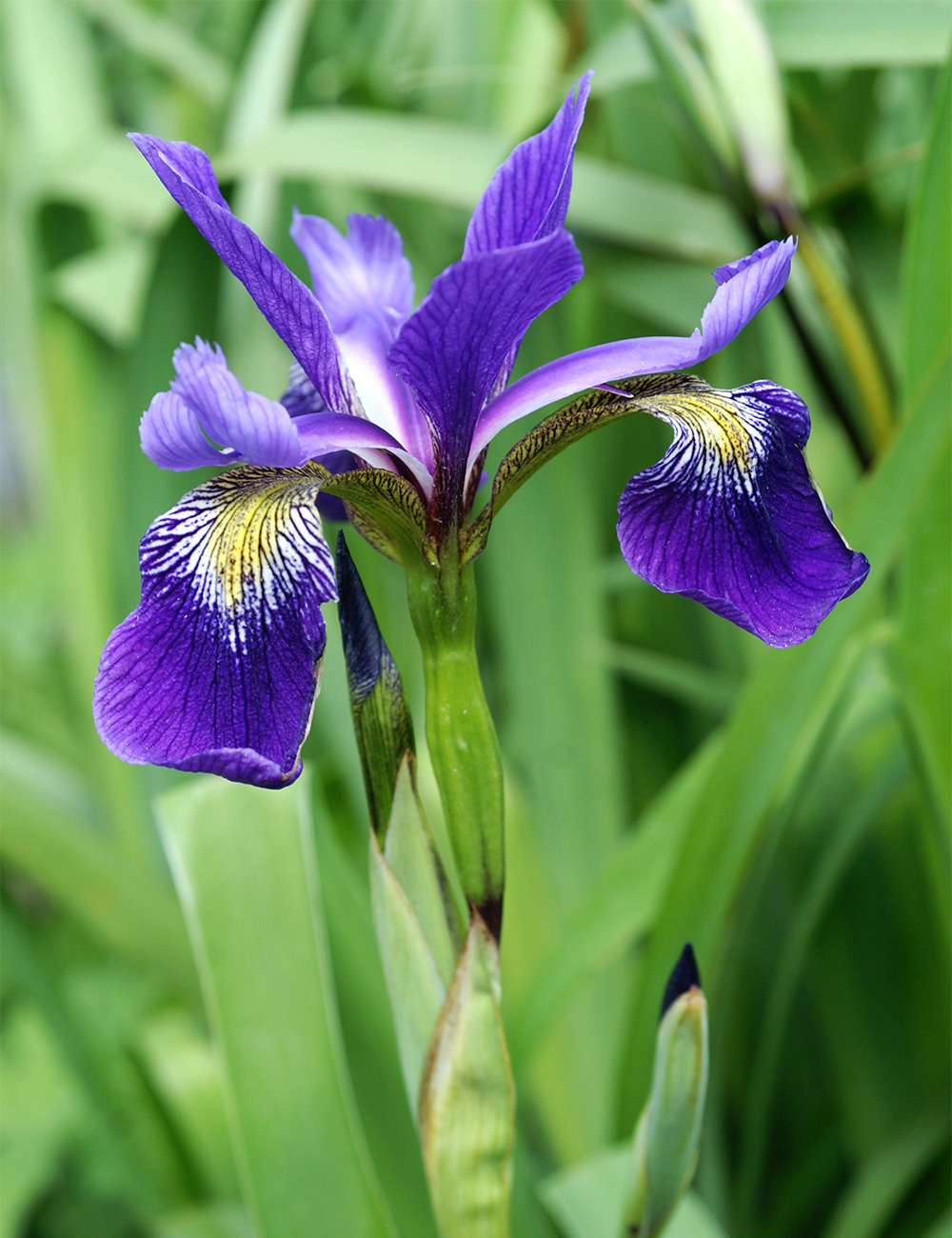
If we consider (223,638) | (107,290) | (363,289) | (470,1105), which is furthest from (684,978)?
(107,290)

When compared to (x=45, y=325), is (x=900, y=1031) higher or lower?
lower

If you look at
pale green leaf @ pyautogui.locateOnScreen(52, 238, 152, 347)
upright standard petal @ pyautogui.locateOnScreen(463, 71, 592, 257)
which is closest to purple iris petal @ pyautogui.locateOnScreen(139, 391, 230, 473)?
upright standard petal @ pyautogui.locateOnScreen(463, 71, 592, 257)

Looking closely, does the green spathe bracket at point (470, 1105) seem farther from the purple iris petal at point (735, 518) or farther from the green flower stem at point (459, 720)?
the purple iris petal at point (735, 518)

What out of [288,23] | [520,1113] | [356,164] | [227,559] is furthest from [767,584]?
[288,23]

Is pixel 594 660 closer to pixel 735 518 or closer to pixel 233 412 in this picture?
pixel 735 518

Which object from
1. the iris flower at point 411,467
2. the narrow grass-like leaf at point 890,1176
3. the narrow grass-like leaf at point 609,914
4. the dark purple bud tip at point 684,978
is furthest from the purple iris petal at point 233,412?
the narrow grass-like leaf at point 890,1176

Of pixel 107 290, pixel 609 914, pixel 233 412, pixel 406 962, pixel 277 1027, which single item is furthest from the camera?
pixel 107 290

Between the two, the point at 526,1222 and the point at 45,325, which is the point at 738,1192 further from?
the point at 45,325
